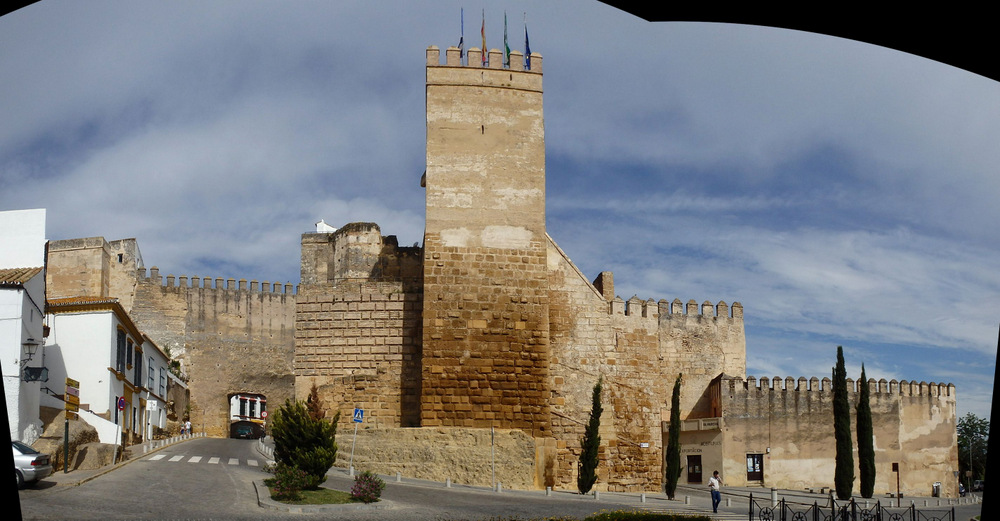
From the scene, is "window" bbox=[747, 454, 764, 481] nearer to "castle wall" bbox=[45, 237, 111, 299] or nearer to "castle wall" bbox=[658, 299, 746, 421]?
"castle wall" bbox=[658, 299, 746, 421]

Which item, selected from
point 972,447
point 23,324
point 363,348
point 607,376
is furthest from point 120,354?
point 972,447

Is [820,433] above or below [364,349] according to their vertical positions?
below

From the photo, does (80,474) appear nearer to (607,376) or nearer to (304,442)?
(304,442)

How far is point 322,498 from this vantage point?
54.5ft

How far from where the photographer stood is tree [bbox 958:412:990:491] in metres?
55.2

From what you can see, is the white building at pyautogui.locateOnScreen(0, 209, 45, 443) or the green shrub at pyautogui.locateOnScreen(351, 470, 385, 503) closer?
the green shrub at pyautogui.locateOnScreen(351, 470, 385, 503)

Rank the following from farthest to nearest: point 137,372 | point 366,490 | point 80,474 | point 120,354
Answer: point 137,372 < point 120,354 < point 80,474 < point 366,490

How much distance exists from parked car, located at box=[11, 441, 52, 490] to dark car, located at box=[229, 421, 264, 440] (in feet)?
87.4

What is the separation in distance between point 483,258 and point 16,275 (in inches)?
420

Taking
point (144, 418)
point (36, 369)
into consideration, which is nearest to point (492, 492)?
point (36, 369)

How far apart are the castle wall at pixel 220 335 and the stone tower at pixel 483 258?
22.9 meters

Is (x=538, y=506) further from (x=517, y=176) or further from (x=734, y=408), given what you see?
(x=734, y=408)

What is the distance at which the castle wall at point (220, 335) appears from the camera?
45.9 meters

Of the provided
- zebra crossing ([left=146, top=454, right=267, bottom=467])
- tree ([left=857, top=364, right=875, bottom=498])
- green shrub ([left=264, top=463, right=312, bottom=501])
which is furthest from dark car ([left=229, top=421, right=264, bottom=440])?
green shrub ([left=264, top=463, right=312, bottom=501])
